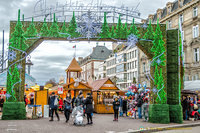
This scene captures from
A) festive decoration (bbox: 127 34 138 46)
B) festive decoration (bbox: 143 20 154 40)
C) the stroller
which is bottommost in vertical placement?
the stroller

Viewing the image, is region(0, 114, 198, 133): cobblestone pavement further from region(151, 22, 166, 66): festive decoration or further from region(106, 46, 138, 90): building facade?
region(106, 46, 138, 90): building facade

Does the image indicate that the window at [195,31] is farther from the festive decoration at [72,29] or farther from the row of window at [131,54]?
the festive decoration at [72,29]

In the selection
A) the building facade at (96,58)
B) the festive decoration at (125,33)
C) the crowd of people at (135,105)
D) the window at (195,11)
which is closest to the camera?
the festive decoration at (125,33)

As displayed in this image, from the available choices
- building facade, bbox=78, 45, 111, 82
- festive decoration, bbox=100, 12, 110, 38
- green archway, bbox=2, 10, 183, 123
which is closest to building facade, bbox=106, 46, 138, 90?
building facade, bbox=78, 45, 111, 82

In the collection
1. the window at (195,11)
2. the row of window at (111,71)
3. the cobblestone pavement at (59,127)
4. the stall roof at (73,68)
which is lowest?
the cobblestone pavement at (59,127)

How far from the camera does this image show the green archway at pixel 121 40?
47.0 ft

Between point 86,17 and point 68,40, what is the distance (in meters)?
1.68

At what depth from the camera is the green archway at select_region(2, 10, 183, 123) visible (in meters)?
14.3

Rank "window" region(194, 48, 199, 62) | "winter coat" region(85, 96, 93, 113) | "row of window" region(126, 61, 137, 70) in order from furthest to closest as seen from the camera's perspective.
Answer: "row of window" region(126, 61, 137, 70) → "window" region(194, 48, 199, 62) → "winter coat" region(85, 96, 93, 113)

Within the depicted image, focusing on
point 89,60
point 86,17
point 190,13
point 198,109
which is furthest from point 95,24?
point 89,60

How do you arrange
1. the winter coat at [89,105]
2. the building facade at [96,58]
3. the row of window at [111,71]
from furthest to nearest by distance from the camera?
the building facade at [96,58] → the row of window at [111,71] → the winter coat at [89,105]

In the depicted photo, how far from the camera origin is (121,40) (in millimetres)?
14992

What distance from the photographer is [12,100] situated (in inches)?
561

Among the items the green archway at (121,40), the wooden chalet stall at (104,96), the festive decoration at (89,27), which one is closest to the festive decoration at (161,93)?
the green archway at (121,40)
